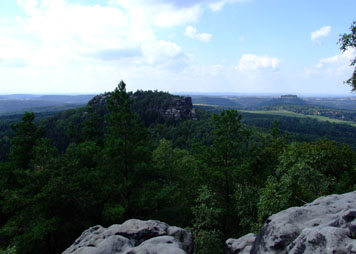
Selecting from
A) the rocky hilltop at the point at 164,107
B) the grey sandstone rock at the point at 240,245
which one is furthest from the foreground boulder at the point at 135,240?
the rocky hilltop at the point at 164,107

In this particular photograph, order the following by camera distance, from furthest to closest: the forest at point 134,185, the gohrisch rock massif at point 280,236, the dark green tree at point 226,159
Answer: the dark green tree at point 226,159 < the forest at point 134,185 < the gohrisch rock massif at point 280,236

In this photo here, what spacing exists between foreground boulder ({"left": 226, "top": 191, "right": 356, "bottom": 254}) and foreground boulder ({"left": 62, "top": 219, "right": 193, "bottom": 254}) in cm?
440

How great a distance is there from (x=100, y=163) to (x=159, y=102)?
170848 mm

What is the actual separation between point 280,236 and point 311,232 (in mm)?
2469

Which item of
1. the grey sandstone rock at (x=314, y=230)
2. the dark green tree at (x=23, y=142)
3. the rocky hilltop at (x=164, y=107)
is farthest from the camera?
the rocky hilltop at (x=164, y=107)

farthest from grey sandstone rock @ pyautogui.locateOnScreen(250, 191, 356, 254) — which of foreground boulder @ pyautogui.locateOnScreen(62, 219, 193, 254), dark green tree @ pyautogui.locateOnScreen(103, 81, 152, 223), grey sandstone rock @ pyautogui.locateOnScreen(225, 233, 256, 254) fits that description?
dark green tree @ pyautogui.locateOnScreen(103, 81, 152, 223)

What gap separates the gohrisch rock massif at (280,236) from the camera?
9.68m

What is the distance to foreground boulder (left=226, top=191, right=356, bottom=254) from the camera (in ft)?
30.9

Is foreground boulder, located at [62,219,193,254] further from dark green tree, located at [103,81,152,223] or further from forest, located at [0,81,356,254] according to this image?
dark green tree, located at [103,81,152,223]

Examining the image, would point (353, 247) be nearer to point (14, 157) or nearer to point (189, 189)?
point (189, 189)

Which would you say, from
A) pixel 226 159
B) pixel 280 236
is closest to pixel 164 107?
pixel 226 159

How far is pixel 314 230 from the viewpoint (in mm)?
10352

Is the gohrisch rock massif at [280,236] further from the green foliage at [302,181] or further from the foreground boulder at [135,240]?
the green foliage at [302,181]

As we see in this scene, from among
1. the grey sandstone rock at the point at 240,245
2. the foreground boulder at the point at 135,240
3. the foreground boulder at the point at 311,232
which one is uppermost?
the foreground boulder at the point at 311,232
